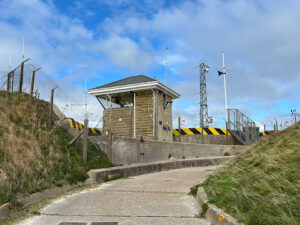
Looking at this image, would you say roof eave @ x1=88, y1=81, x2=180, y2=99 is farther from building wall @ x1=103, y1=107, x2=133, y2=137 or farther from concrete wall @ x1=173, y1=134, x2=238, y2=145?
concrete wall @ x1=173, y1=134, x2=238, y2=145

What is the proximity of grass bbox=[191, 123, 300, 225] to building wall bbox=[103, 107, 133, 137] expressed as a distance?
14.3 metres

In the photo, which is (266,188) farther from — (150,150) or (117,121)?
(117,121)

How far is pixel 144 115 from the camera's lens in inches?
795

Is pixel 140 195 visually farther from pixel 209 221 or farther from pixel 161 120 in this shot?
pixel 161 120

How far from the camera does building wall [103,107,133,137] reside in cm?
2047

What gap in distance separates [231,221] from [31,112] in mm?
9088

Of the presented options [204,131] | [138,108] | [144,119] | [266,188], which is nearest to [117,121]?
[138,108]

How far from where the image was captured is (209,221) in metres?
Answer: 4.53

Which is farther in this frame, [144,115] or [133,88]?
[133,88]

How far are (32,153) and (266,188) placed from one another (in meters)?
6.32

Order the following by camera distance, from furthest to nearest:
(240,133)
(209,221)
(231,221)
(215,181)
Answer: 1. (240,133)
2. (215,181)
3. (209,221)
4. (231,221)

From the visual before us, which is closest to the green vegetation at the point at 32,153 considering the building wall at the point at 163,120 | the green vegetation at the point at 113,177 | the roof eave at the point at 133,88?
the green vegetation at the point at 113,177

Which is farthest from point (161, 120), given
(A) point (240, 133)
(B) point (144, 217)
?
(B) point (144, 217)

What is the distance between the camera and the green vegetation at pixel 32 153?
20.8 ft
